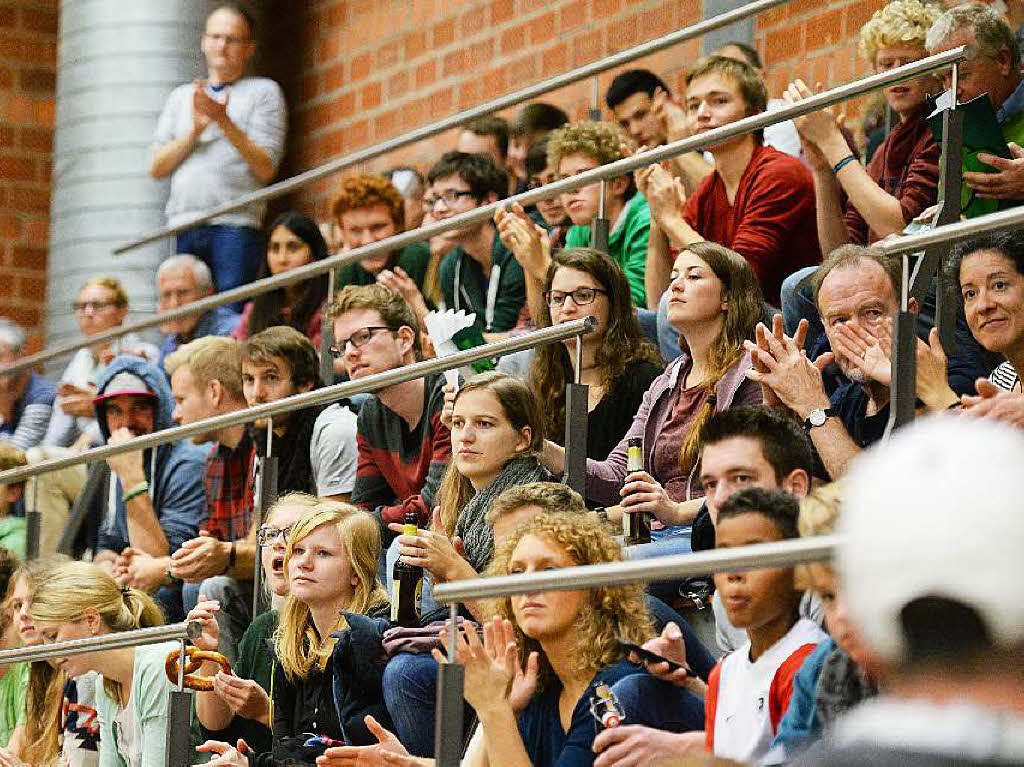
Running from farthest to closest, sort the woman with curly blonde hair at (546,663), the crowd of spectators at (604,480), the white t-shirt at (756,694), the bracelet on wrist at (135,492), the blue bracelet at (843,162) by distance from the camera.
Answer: the bracelet on wrist at (135,492)
the blue bracelet at (843,162)
the woman with curly blonde hair at (546,663)
the white t-shirt at (756,694)
the crowd of spectators at (604,480)

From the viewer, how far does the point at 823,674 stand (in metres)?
2.93

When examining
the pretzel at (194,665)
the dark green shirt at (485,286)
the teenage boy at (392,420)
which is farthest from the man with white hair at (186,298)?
the pretzel at (194,665)

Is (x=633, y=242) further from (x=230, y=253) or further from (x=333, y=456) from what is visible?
(x=230, y=253)

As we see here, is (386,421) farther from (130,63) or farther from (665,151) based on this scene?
(130,63)

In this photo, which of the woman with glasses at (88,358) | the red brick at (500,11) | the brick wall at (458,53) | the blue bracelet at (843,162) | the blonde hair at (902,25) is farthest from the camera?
the red brick at (500,11)

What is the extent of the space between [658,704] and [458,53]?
622cm

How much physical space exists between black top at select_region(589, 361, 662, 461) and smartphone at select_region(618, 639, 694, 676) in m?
1.44

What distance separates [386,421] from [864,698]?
3041 mm

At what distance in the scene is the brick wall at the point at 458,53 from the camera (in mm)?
7492

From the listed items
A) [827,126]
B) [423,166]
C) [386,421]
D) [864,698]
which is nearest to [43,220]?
[423,166]

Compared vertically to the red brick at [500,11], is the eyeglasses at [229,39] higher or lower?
lower

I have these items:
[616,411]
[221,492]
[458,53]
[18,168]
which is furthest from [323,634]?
[18,168]

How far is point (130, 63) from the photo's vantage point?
9453 mm

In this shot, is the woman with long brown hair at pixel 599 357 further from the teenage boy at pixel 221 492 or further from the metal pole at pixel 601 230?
the teenage boy at pixel 221 492
